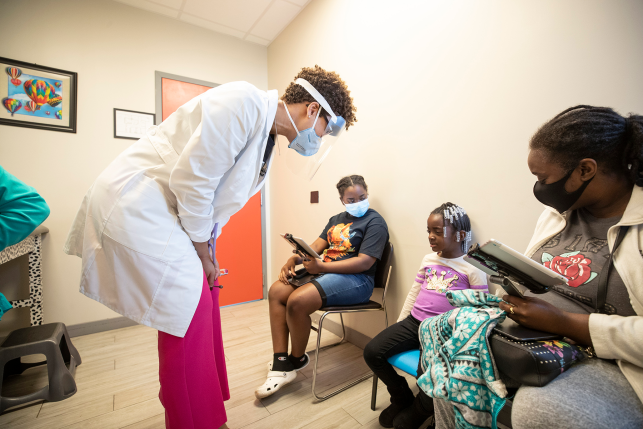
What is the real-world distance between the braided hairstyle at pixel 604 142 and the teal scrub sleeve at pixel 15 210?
1.96m

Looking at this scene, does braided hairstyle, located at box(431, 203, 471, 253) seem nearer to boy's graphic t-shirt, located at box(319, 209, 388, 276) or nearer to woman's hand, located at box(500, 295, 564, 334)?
boy's graphic t-shirt, located at box(319, 209, 388, 276)

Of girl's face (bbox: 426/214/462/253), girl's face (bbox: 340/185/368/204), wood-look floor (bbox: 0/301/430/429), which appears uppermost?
girl's face (bbox: 340/185/368/204)

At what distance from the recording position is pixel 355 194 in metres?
1.90

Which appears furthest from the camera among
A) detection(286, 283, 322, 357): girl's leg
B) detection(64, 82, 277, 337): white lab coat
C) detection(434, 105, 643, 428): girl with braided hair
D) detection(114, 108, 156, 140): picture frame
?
detection(114, 108, 156, 140): picture frame

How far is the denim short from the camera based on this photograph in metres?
1.68

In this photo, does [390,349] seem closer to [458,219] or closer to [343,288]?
[343,288]

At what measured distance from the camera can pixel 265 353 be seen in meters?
2.10

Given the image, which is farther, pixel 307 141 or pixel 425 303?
pixel 425 303

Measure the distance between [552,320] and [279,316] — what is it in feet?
4.42

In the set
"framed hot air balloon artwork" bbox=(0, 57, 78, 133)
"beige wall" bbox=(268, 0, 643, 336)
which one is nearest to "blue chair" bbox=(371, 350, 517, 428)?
"beige wall" bbox=(268, 0, 643, 336)

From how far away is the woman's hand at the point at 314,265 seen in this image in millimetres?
1752

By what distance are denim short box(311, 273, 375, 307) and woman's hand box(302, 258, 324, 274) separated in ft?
0.15

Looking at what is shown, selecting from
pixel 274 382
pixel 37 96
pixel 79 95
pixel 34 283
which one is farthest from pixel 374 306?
pixel 37 96

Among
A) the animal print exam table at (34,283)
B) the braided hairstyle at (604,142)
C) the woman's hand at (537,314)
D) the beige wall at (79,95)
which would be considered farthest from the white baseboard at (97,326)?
the braided hairstyle at (604,142)
